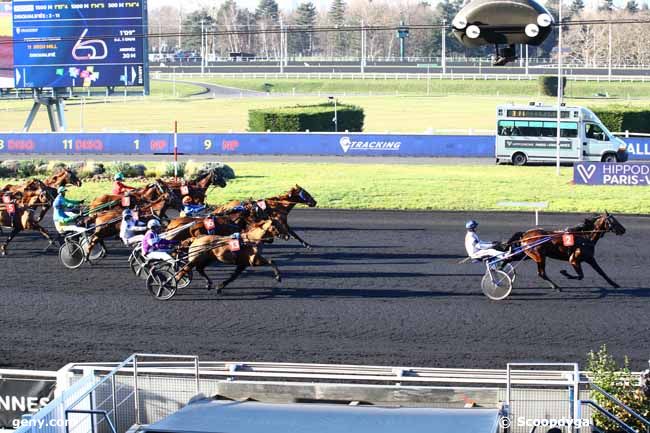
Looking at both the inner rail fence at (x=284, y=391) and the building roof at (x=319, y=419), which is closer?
the building roof at (x=319, y=419)

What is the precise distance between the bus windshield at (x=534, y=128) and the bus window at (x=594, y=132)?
429mm

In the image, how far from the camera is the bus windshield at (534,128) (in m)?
35.4

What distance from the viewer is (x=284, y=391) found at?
913 centimetres

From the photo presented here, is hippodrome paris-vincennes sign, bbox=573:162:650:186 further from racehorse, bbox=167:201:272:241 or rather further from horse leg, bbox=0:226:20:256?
horse leg, bbox=0:226:20:256

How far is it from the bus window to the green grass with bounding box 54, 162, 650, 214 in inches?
80.5

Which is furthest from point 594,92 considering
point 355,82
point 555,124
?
point 555,124

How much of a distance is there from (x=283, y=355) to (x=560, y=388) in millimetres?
5058

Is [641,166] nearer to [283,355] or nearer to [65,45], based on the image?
[283,355]

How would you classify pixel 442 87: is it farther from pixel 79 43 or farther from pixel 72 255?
pixel 72 255

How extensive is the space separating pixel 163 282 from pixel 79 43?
22.5 m

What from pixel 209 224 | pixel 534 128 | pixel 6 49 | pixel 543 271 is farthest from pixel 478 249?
pixel 6 49

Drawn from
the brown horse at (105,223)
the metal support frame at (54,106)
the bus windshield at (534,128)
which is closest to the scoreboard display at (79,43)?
the metal support frame at (54,106)

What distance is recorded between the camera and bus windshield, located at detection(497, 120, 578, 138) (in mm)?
35406

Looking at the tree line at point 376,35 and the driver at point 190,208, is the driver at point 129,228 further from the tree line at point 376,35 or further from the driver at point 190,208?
the tree line at point 376,35
